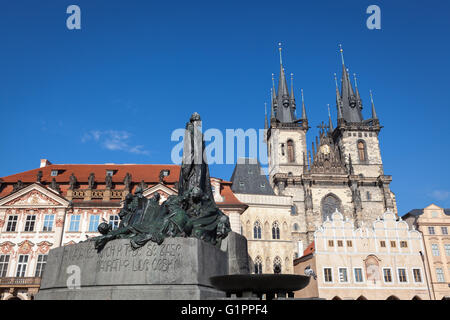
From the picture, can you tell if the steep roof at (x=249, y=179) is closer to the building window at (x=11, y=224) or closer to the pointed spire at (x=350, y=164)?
the pointed spire at (x=350, y=164)

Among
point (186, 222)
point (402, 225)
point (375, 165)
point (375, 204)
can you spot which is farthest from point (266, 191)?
point (186, 222)

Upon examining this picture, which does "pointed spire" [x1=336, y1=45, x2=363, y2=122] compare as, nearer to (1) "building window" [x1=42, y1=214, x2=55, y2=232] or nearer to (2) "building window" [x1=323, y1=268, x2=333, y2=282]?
(2) "building window" [x1=323, y1=268, x2=333, y2=282]

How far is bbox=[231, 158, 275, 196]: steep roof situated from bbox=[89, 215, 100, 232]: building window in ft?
58.7

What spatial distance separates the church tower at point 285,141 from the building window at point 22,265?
3443 cm

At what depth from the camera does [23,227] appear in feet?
91.0

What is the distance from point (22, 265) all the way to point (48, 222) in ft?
11.3

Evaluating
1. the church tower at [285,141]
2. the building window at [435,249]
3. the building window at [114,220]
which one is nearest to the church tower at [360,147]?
the church tower at [285,141]

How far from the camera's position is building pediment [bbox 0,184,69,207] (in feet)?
92.7

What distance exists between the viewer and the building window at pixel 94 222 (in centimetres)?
2816

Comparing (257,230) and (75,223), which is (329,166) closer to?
(257,230)

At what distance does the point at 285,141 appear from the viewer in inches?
2322

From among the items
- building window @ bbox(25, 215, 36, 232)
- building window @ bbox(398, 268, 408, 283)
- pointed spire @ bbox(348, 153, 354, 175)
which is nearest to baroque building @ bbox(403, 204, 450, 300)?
building window @ bbox(398, 268, 408, 283)

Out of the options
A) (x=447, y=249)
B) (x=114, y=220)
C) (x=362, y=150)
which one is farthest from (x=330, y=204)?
(x=114, y=220)
